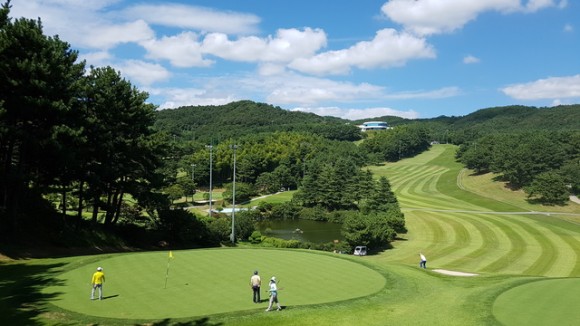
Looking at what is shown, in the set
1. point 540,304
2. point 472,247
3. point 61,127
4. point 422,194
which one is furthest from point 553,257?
point 422,194

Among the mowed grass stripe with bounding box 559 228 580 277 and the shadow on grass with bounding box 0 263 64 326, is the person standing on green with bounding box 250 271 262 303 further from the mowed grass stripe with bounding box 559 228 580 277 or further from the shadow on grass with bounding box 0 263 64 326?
the mowed grass stripe with bounding box 559 228 580 277

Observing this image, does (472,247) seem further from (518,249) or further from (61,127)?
(61,127)

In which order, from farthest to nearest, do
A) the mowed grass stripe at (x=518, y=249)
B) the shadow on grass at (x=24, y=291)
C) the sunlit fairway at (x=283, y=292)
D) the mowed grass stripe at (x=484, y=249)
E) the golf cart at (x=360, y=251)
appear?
1. the golf cart at (x=360, y=251)
2. the mowed grass stripe at (x=484, y=249)
3. the mowed grass stripe at (x=518, y=249)
4. the sunlit fairway at (x=283, y=292)
5. the shadow on grass at (x=24, y=291)

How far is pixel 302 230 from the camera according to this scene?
2847 inches

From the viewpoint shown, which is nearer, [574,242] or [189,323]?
[189,323]

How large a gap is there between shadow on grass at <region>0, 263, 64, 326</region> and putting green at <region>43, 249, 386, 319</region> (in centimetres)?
59

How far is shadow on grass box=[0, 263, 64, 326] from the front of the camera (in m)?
14.1

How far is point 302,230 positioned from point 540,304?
5601 cm

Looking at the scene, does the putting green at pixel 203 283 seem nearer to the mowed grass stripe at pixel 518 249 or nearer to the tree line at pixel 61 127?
the tree line at pixel 61 127

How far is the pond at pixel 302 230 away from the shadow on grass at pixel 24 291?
44194 mm

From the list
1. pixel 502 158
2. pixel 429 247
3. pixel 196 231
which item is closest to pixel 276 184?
pixel 502 158

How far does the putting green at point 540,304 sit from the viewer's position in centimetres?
1521

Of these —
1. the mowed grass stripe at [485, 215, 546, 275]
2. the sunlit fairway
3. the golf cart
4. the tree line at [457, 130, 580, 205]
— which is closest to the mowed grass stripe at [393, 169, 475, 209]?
the tree line at [457, 130, 580, 205]

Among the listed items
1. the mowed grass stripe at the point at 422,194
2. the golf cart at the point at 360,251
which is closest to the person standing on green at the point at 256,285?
the golf cart at the point at 360,251
